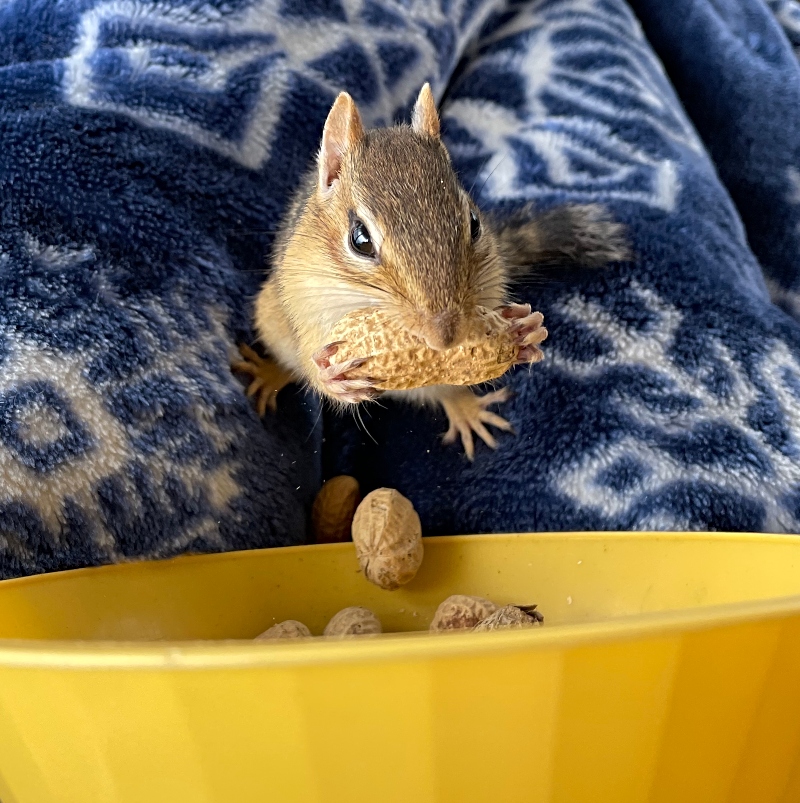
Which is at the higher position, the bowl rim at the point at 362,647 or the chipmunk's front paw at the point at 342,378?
the bowl rim at the point at 362,647

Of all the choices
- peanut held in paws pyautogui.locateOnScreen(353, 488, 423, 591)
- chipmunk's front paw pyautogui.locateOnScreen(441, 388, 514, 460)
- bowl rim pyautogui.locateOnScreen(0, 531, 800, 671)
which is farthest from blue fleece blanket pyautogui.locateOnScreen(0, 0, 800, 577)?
bowl rim pyautogui.locateOnScreen(0, 531, 800, 671)

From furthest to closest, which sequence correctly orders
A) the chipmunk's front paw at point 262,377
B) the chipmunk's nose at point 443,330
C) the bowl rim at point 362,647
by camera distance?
the chipmunk's front paw at point 262,377, the chipmunk's nose at point 443,330, the bowl rim at point 362,647

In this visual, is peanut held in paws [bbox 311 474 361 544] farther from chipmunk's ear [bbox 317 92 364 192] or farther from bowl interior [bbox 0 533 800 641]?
chipmunk's ear [bbox 317 92 364 192]

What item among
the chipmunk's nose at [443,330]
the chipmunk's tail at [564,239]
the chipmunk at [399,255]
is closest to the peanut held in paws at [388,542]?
the chipmunk at [399,255]

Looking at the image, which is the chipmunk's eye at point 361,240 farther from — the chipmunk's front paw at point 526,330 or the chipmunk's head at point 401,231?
the chipmunk's front paw at point 526,330

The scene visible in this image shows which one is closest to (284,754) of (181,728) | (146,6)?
(181,728)

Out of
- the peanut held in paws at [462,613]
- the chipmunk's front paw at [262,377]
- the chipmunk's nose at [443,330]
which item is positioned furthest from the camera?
the chipmunk's front paw at [262,377]

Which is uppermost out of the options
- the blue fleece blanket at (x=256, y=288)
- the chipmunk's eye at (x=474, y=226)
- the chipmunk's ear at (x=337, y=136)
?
the chipmunk's ear at (x=337, y=136)

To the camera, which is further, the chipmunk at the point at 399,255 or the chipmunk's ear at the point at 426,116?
the chipmunk's ear at the point at 426,116
